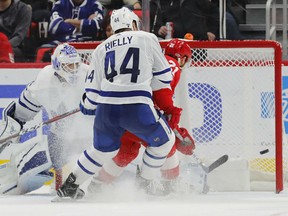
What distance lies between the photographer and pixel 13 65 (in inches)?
305

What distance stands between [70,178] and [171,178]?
2.08 feet

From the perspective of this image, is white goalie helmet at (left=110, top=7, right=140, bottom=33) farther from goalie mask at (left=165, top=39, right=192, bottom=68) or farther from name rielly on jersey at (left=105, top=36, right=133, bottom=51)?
goalie mask at (left=165, top=39, right=192, bottom=68)

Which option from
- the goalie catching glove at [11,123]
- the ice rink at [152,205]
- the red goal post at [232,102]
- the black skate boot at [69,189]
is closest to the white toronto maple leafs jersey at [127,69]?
the black skate boot at [69,189]

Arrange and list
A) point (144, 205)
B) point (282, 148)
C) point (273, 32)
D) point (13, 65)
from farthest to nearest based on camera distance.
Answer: point (273, 32), point (13, 65), point (282, 148), point (144, 205)

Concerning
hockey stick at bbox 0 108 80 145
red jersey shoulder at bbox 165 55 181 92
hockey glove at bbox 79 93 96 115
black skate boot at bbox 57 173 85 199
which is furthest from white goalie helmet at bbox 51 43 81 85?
black skate boot at bbox 57 173 85 199

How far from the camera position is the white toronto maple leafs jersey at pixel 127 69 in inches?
236

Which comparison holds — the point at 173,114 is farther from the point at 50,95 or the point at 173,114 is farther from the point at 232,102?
the point at 232,102

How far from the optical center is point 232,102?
23.7ft

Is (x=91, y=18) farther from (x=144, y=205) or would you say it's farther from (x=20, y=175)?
(x=144, y=205)

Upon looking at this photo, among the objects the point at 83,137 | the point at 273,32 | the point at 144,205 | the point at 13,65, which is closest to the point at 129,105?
the point at 144,205

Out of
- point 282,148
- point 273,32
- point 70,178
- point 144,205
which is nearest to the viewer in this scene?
point 144,205

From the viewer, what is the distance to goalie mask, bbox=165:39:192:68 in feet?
21.7

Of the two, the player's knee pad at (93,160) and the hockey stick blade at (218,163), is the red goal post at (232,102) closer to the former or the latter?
the hockey stick blade at (218,163)

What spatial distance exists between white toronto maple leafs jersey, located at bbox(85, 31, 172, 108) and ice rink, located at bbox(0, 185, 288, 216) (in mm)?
584
